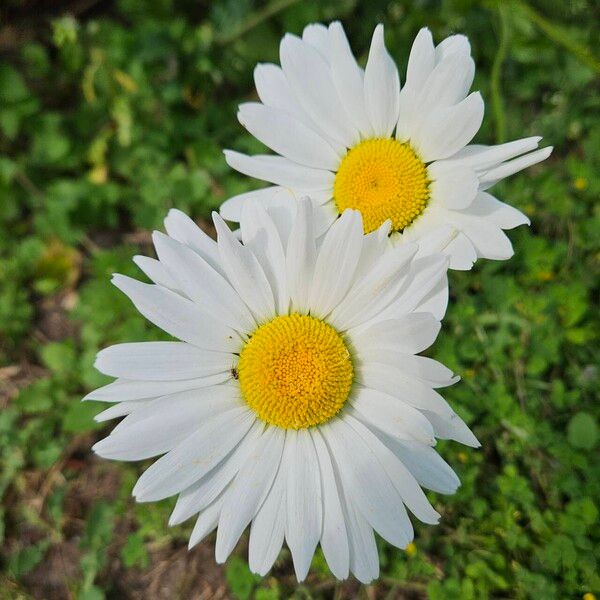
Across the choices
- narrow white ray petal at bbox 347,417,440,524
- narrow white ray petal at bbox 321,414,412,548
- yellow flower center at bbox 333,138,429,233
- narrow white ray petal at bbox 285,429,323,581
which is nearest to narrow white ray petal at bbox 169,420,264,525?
narrow white ray petal at bbox 285,429,323,581

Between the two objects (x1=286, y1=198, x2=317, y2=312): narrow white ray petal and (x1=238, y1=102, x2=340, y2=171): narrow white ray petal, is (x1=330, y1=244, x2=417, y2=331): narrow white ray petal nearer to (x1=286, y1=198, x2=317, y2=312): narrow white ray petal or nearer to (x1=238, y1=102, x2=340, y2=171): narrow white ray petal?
(x1=286, y1=198, x2=317, y2=312): narrow white ray petal

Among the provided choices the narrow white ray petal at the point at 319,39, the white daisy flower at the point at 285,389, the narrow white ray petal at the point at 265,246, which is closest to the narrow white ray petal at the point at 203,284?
the white daisy flower at the point at 285,389

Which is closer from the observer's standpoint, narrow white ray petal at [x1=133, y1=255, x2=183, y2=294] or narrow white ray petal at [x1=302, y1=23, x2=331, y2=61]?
narrow white ray petal at [x1=133, y1=255, x2=183, y2=294]

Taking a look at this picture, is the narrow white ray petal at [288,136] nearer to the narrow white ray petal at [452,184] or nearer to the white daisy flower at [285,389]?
the white daisy flower at [285,389]

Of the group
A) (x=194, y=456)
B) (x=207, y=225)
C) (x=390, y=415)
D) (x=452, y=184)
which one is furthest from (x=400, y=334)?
(x=207, y=225)

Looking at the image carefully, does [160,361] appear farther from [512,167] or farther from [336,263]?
[512,167]
